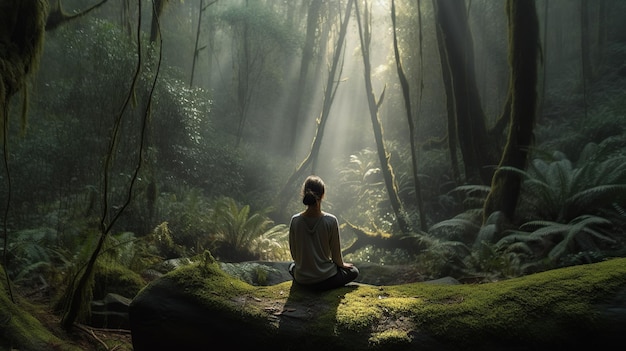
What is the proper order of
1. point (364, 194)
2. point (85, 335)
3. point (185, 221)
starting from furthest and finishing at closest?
point (364, 194) → point (185, 221) → point (85, 335)

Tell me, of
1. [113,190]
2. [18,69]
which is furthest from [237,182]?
[18,69]

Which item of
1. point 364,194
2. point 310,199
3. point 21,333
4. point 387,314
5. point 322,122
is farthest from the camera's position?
point 364,194

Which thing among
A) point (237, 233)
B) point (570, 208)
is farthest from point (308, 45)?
point (570, 208)

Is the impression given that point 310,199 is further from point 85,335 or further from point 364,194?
point 364,194

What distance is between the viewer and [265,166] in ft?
63.4

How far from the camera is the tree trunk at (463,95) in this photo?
10.1 meters

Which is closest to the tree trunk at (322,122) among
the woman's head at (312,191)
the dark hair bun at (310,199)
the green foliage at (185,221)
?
the green foliage at (185,221)

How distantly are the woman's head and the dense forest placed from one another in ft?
4.88

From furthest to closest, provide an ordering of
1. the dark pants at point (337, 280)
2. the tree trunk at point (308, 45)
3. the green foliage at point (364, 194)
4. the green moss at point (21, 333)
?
the tree trunk at point (308, 45), the green foliage at point (364, 194), the dark pants at point (337, 280), the green moss at point (21, 333)

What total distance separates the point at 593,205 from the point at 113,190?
897 centimetres

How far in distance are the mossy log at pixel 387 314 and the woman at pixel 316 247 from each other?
0.44 feet

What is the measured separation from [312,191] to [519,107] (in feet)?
19.2

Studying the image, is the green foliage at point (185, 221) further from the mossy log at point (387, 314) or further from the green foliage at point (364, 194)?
the mossy log at point (387, 314)

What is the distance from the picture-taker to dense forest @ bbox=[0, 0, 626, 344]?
530cm
